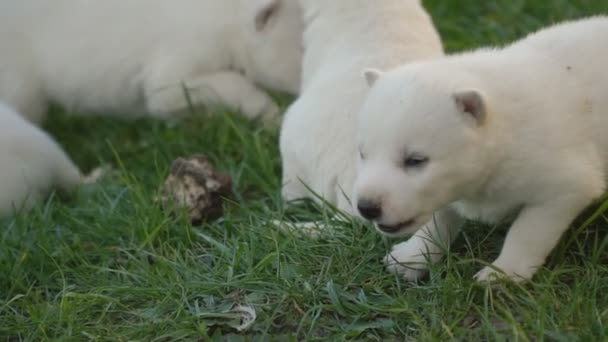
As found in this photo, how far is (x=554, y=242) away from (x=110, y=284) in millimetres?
1881

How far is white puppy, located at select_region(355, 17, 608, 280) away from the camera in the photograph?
3.78m

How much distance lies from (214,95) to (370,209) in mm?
3367

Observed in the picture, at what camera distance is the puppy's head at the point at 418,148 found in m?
3.77

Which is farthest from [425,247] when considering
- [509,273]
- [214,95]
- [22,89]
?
[22,89]

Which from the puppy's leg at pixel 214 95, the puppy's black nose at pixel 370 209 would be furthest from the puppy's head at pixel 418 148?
the puppy's leg at pixel 214 95

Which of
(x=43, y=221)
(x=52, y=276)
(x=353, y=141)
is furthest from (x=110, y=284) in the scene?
(x=353, y=141)

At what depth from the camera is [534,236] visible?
394 centimetres

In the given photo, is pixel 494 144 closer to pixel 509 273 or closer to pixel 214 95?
pixel 509 273

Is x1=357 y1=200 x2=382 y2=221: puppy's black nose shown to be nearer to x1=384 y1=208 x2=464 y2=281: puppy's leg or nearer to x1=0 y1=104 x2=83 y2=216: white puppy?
x1=384 y1=208 x2=464 y2=281: puppy's leg

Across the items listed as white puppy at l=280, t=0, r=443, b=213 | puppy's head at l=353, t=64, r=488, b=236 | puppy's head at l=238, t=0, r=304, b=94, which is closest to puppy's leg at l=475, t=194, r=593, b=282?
puppy's head at l=353, t=64, r=488, b=236

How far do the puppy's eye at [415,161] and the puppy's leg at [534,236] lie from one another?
467mm

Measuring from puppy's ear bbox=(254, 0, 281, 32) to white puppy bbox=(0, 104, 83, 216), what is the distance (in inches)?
58.7

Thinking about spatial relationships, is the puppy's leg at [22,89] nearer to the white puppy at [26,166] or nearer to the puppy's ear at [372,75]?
the white puppy at [26,166]

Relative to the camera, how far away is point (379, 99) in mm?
3879
